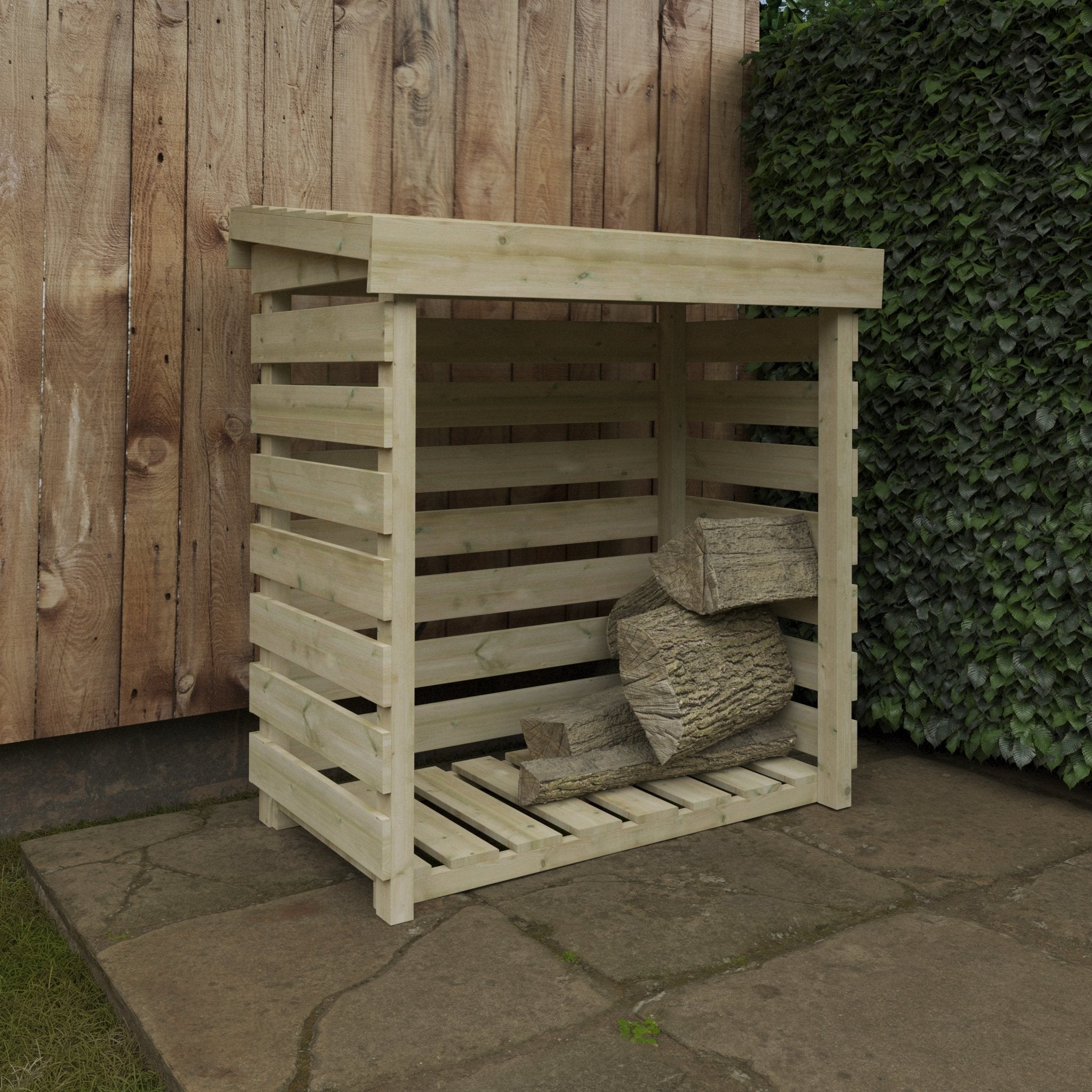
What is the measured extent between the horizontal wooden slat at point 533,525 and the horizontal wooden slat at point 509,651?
27cm

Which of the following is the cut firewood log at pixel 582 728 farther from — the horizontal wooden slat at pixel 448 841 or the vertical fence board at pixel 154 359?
the vertical fence board at pixel 154 359

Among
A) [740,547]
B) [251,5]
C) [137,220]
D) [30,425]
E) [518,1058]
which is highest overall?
[251,5]

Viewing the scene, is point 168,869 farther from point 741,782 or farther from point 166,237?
point 166,237

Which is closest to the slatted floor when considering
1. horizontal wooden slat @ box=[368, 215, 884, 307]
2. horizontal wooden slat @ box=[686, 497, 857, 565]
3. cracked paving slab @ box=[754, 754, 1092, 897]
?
cracked paving slab @ box=[754, 754, 1092, 897]

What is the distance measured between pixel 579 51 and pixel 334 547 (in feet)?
7.20

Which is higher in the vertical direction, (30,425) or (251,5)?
(251,5)

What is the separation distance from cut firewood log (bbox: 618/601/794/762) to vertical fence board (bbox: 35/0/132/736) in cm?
152

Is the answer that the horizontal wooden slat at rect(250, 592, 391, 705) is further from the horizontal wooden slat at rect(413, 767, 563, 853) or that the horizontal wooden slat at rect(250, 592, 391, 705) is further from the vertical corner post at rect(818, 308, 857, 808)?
the vertical corner post at rect(818, 308, 857, 808)

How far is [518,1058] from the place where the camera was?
2.28 meters

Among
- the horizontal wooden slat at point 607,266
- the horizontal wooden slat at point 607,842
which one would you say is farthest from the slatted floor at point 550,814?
the horizontal wooden slat at point 607,266

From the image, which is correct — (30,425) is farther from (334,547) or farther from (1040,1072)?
(1040,1072)

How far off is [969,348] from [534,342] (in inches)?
53.3

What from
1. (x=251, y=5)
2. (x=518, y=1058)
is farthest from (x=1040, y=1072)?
(x=251, y=5)

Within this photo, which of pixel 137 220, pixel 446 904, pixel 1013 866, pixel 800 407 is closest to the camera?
pixel 446 904
